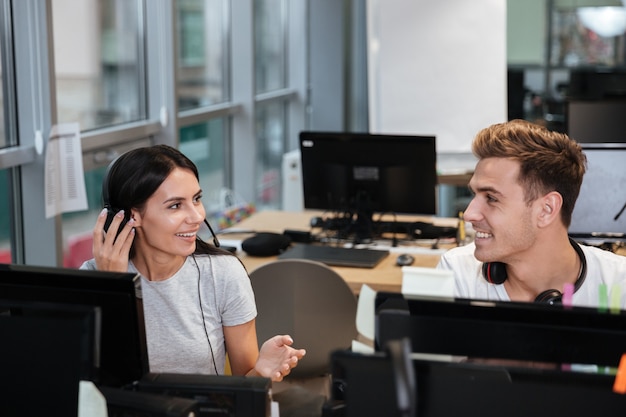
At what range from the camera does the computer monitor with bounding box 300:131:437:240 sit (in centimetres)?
386

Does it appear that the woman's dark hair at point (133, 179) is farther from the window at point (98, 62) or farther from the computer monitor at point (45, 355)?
the window at point (98, 62)

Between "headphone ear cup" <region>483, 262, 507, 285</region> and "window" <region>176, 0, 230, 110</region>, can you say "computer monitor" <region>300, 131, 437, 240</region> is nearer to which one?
"window" <region>176, 0, 230, 110</region>

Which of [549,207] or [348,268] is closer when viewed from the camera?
[549,207]

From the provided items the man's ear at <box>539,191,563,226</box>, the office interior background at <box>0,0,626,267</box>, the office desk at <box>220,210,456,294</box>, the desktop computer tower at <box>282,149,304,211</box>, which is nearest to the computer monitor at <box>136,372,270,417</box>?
the man's ear at <box>539,191,563,226</box>

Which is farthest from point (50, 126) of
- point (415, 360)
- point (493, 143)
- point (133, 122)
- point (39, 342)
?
point (415, 360)

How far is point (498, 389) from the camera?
1133mm

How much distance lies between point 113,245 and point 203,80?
12.1ft

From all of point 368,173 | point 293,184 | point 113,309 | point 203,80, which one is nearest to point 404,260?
point 368,173

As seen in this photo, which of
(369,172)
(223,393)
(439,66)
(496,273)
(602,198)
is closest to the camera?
(223,393)

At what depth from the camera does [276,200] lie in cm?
745

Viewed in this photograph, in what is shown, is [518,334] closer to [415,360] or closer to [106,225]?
[415,360]

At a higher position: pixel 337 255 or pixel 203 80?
pixel 203 80

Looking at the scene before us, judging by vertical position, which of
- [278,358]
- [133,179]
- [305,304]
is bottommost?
[305,304]

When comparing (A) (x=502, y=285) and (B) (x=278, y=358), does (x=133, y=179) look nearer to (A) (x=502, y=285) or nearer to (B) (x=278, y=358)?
(B) (x=278, y=358)
